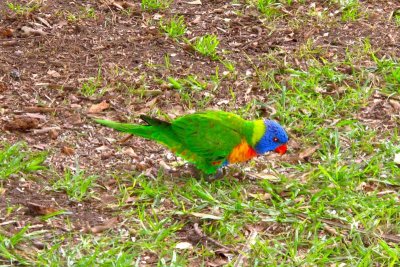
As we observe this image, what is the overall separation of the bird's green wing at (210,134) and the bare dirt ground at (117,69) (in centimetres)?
31

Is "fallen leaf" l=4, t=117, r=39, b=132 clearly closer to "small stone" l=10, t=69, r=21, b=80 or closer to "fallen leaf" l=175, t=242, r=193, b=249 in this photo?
"small stone" l=10, t=69, r=21, b=80

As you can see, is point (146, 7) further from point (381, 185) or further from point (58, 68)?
point (381, 185)

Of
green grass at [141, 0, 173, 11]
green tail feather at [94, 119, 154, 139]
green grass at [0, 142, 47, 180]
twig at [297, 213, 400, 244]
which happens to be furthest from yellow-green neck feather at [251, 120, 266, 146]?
green grass at [141, 0, 173, 11]

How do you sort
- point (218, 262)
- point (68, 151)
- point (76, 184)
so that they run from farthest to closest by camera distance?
point (68, 151) → point (76, 184) → point (218, 262)

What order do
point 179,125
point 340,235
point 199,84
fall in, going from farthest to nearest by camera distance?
point 199,84 < point 179,125 < point 340,235

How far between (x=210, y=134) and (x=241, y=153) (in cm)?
23

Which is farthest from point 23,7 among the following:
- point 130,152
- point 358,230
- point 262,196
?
point 358,230

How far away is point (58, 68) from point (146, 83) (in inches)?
27.6

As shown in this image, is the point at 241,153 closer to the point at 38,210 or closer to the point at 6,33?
the point at 38,210

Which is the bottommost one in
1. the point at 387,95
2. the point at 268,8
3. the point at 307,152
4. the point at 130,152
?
the point at 130,152

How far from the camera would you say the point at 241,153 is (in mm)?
4121

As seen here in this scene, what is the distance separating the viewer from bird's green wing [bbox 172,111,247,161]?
160 inches

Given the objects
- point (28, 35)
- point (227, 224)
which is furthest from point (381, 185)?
point (28, 35)

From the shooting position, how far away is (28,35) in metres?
5.54
